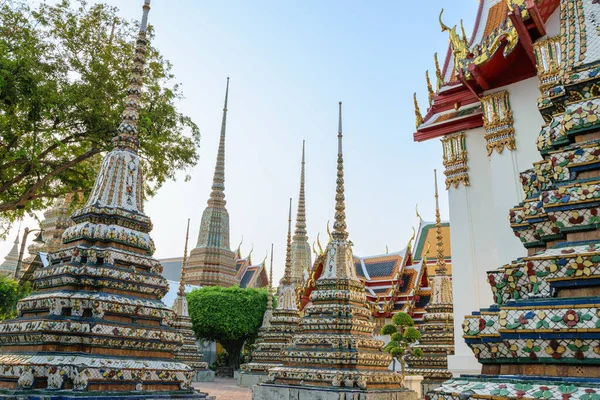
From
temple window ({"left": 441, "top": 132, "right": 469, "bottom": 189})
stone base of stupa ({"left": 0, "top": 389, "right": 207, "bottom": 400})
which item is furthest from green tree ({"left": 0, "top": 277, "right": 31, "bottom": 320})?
temple window ({"left": 441, "top": 132, "right": 469, "bottom": 189})

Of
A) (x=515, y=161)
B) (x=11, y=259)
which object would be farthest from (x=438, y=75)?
(x=11, y=259)

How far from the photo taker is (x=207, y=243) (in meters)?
→ 31.2

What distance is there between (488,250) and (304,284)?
12830 mm

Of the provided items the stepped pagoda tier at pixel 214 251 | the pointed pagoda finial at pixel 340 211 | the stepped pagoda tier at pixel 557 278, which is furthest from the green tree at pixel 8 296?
the stepped pagoda tier at pixel 557 278

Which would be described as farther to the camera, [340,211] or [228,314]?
[228,314]

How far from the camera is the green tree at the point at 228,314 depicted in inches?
837

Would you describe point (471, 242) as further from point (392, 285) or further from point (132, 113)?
point (392, 285)

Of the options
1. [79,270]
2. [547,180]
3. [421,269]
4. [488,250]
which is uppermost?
[421,269]

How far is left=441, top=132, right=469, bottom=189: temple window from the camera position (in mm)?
8455

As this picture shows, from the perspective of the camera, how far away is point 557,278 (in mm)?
2445

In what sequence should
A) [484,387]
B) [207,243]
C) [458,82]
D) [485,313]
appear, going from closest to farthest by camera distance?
[484,387] → [485,313] → [458,82] → [207,243]

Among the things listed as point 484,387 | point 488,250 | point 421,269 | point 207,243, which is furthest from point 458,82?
point 207,243

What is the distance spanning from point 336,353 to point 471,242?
10.2 feet

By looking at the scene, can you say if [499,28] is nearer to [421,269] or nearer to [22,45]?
[22,45]
